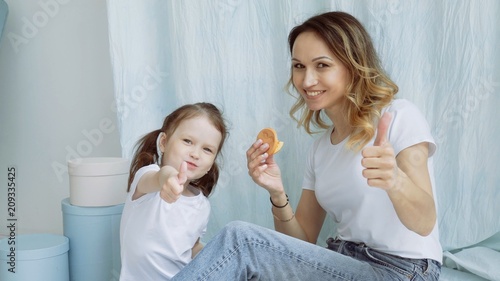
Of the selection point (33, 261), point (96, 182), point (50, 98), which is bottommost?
point (33, 261)

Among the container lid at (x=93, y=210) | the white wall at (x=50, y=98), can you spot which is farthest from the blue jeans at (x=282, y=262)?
the white wall at (x=50, y=98)

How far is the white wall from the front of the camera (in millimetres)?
2113

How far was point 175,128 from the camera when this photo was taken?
1.42 metres

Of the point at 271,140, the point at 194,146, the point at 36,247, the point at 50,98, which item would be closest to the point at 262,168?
the point at 271,140

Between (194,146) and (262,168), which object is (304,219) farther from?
(194,146)

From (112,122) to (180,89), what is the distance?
20.6 inches

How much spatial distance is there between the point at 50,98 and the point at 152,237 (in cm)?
110

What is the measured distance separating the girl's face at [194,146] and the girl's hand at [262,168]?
12cm

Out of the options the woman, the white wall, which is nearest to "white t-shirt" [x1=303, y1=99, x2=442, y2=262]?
the woman

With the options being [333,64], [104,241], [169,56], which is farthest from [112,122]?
[333,64]

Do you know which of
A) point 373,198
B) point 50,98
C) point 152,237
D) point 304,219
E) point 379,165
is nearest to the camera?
point 379,165

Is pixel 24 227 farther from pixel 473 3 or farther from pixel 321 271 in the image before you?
pixel 473 3

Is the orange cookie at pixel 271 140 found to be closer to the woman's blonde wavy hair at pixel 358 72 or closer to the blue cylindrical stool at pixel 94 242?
the woman's blonde wavy hair at pixel 358 72

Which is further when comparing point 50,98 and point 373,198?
point 50,98
